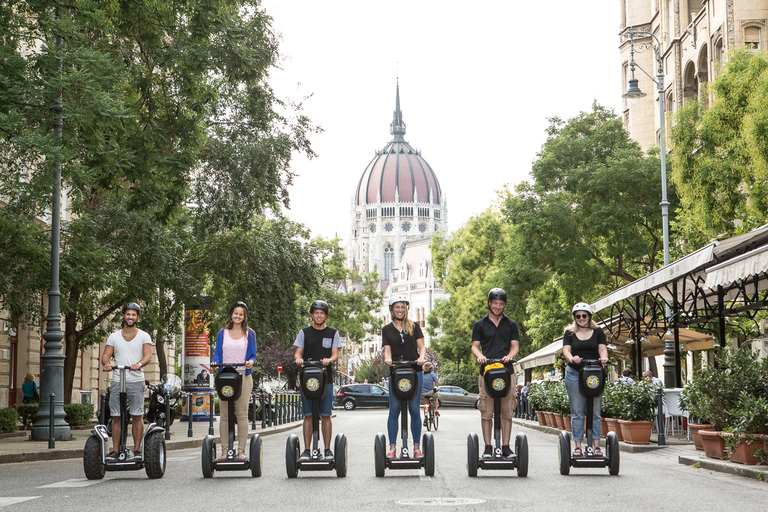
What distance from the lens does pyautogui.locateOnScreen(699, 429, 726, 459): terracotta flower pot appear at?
13.4 meters

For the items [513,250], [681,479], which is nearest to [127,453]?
[681,479]

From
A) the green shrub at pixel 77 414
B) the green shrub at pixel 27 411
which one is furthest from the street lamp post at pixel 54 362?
the green shrub at pixel 77 414

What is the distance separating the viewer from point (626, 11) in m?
56.3

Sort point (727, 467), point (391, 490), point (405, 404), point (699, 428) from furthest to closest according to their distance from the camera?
point (699, 428), point (727, 467), point (405, 404), point (391, 490)

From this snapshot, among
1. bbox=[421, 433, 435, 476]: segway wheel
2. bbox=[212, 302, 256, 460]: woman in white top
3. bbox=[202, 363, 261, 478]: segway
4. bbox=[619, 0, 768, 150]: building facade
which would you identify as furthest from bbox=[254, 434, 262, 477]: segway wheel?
bbox=[619, 0, 768, 150]: building facade

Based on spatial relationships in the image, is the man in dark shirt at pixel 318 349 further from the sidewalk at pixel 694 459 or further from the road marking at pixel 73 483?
the sidewalk at pixel 694 459

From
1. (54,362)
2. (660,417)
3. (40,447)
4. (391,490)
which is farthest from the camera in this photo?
(54,362)

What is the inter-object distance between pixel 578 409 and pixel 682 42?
3615cm

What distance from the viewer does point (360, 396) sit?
206ft

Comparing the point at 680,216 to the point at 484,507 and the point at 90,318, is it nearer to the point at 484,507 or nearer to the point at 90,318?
the point at 90,318

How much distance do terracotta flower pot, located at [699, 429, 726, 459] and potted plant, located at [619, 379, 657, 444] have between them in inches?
164

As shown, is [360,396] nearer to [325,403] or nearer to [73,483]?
[73,483]

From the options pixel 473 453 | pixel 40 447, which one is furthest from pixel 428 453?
pixel 40 447

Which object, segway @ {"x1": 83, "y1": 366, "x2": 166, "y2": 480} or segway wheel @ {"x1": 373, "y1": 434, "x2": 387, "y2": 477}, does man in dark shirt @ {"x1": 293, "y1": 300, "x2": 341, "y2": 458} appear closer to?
segway wheel @ {"x1": 373, "y1": 434, "x2": 387, "y2": 477}
